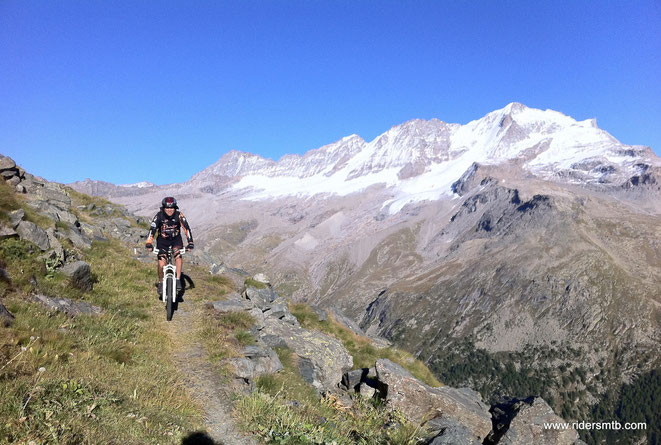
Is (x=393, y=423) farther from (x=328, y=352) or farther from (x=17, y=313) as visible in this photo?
(x=17, y=313)

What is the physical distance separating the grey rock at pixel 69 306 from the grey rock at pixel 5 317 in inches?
62.7

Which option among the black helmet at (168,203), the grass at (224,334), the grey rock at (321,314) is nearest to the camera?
the grass at (224,334)

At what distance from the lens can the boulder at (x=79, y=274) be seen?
13171 mm

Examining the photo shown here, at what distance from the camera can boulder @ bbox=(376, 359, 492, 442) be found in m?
12.3

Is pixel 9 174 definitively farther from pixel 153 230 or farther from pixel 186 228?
pixel 186 228

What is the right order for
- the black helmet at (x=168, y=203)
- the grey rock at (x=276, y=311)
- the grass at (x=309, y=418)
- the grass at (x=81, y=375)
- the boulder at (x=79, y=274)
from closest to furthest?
the grass at (x=81, y=375), the grass at (x=309, y=418), the boulder at (x=79, y=274), the black helmet at (x=168, y=203), the grey rock at (x=276, y=311)

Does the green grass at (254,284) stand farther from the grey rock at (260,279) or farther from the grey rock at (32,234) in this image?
the grey rock at (32,234)

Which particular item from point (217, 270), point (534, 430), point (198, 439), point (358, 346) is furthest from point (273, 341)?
point (217, 270)

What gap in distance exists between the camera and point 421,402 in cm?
1263

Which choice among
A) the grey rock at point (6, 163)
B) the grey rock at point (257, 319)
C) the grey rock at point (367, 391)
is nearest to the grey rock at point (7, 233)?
the grey rock at point (257, 319)

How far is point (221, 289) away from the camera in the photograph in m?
19.2

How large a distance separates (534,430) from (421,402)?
173 inches

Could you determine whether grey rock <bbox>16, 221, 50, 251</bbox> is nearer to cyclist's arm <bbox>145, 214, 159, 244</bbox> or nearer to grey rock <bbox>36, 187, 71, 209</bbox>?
cyclist's arm <bbox>145, 214, 159, 244</bbox>

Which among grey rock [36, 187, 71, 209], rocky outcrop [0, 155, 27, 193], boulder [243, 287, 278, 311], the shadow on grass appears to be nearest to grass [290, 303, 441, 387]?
boulder [243, 287, 278, 311]
